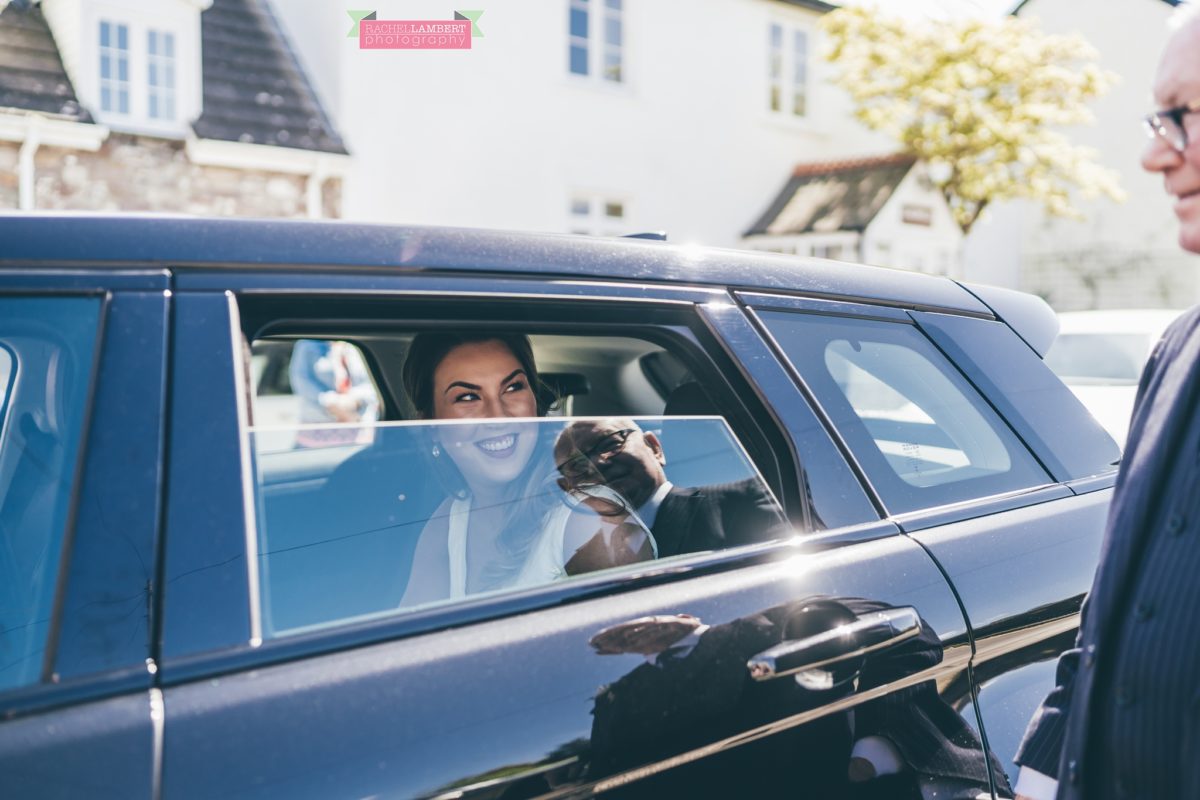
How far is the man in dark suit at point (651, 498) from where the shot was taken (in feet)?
5.80

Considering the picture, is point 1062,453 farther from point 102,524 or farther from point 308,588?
point 102,524

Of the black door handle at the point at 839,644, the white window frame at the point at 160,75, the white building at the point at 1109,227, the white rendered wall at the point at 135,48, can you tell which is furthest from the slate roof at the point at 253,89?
the white building at the point at 1109,227

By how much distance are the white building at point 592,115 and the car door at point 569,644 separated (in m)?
9.57

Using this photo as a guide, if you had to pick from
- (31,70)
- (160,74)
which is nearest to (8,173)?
(31,70)

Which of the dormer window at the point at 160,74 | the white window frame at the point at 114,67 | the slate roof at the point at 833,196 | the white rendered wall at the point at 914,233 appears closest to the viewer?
the white window frame at the point at 114,67

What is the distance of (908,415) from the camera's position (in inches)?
88.2

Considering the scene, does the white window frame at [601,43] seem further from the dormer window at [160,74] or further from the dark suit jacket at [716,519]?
the dark suit jacket at [716,519]

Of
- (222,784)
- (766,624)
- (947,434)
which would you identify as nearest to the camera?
(222,784)

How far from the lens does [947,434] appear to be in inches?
85.6

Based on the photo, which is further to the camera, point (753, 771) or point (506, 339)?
point (506, 339)

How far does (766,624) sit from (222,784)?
781mm

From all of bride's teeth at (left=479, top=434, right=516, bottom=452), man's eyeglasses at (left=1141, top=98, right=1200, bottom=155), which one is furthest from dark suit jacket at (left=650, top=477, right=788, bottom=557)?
man's eyeglasses at (left=1141, top=98, right=1200, bottom=155)

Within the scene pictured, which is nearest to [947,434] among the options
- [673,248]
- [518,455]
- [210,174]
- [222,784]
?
[673,248]

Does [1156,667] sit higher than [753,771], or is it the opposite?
[1156,667]
